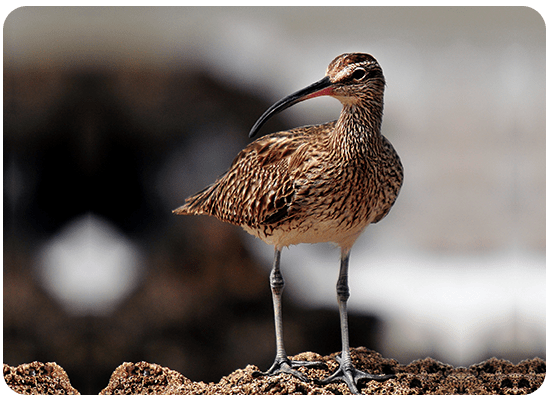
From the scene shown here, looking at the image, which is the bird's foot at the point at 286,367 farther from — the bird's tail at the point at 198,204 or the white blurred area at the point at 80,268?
the white blurred area at the point at 80,268

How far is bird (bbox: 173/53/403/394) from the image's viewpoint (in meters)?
4.32

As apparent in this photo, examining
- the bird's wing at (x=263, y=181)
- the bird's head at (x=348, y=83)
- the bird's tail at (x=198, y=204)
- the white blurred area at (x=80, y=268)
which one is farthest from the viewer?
the white blurred area at (x=80, y=268)

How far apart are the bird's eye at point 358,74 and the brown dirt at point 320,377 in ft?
6.70

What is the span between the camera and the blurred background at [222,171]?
5195 mm

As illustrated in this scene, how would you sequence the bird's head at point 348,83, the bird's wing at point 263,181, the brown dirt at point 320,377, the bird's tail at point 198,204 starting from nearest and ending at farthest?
1. the bird's head at point 348,83
2. the bird's wing at point 263,181
3. the brown dirt at point 320,377
4. the bird's tail at point 198,204

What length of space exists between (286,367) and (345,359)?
0.41m

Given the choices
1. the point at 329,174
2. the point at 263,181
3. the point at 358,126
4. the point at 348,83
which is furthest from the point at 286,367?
the point at 348,83

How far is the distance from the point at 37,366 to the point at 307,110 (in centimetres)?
291

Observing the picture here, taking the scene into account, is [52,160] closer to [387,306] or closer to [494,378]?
[387,306]

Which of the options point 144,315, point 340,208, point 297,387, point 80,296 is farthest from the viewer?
point 144,315

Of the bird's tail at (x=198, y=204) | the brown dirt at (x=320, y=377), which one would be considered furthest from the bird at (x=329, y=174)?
the bird's tail at (x=198, y=204)

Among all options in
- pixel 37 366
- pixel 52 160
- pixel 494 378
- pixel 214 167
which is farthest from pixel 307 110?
pixel 37 366

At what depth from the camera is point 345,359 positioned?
16.0 ft

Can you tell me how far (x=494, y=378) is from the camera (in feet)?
16.9
